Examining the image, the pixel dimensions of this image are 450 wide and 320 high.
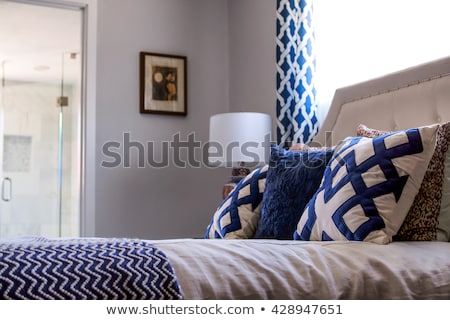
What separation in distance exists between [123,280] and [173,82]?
315 cm

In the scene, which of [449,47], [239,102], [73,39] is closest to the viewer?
[449,47]

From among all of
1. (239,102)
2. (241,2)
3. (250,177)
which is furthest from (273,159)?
(241,2)

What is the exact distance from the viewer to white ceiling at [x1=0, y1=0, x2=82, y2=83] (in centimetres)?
397

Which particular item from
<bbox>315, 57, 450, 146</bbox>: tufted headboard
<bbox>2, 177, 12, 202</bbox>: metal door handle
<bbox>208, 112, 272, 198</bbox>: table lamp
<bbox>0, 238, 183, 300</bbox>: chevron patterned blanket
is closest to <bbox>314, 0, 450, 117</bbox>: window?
<bbox>315, 57, 450, 146</bbox>: tufted headboard

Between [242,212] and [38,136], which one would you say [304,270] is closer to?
[242,212]

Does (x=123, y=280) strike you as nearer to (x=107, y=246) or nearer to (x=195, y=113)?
(x=107, y=246)

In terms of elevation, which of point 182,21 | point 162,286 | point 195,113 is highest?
point 182,21

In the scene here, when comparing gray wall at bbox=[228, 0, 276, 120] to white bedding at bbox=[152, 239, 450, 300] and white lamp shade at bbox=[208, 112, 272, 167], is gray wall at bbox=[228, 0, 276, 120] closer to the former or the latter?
white lamp shade at bbox=[208, 112, 272, 167]

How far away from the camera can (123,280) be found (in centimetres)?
91

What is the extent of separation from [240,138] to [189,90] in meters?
1.11

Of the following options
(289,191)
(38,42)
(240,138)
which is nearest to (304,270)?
(289,191)

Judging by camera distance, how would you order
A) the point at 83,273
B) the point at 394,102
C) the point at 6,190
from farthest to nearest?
the point at 6,190
the point at 394,102
the point at 83,273

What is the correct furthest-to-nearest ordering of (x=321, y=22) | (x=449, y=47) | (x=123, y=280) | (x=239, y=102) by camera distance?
(x=239, y=102) < (x=321, y=22) < (x=449, y=47) < (x=123, y=280)

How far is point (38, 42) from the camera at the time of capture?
461 centimetres
